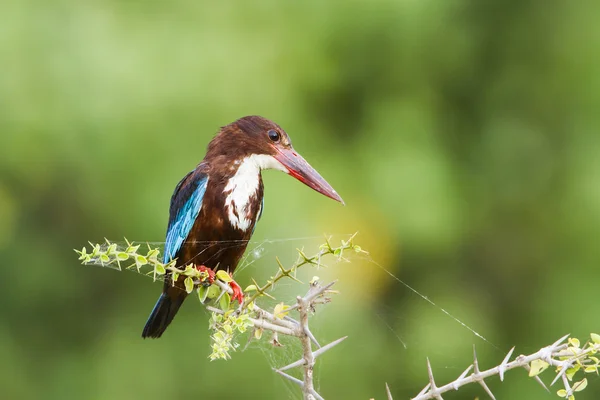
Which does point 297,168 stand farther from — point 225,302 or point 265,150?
point 225,302

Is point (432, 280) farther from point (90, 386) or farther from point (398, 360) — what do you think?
point (90, 386)

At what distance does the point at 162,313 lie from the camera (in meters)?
2.24

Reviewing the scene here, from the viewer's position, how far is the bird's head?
2.19 meters

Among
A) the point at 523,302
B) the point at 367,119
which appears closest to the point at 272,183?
the point at 367,119

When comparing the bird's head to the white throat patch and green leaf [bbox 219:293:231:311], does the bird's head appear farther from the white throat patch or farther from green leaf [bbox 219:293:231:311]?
green leaf [bbox 219:293:231:311]

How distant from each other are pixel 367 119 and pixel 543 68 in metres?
1.27

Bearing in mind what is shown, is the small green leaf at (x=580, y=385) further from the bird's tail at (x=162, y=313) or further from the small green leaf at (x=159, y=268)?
the bird's tail at (x=162, y=313)

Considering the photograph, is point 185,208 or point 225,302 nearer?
point 225,302

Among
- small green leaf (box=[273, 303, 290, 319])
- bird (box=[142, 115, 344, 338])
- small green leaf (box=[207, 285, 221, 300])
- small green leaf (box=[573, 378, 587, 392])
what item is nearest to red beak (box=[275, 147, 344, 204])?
bird (box=[142, 115, 344, 338])

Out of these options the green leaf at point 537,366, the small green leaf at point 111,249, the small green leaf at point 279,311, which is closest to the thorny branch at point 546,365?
the green leaf at point 537,366

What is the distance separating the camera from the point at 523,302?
18.4 feet

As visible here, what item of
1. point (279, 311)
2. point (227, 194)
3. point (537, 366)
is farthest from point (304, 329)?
point (227, 194)

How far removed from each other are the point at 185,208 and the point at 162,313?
0.26 metres

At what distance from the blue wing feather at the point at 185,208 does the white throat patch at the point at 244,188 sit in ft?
0.21
